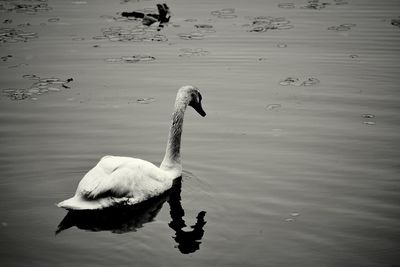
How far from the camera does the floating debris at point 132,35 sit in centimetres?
1625

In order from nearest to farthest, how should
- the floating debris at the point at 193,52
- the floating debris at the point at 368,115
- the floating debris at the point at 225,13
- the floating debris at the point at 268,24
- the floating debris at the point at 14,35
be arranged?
1. the floating debris at the point at 368,115
2. the floating debris at the point at 193,52
3. the floating debris at the point at 14,35
4. the floating debris at the point at 268,24
5. the floating debris at the point at 225,13

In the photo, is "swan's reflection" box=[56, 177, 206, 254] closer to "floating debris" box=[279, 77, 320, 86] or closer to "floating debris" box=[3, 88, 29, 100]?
"floating debris" box=[3, 88, 29, 100]

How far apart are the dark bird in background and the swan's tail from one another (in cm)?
1094

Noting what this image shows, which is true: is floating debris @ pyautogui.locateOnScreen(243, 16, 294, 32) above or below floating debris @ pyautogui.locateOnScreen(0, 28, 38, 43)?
above

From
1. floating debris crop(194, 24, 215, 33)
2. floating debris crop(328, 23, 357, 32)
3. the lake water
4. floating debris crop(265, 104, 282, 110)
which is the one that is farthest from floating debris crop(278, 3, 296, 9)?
floating debris crop(265, 104, 282, 110)

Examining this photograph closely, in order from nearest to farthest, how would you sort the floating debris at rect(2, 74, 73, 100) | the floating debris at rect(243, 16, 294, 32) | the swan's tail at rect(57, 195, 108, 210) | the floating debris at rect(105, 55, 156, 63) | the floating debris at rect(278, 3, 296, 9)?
the swan's tail at rect(57, 195, 108, 210), the floating debris at rect(2, 74, 73, 100), the floating debris at rect(105, 55, 156, 63), the floating debris at rect(243, 16, 294, 32), the floating debris at rect(278, 3, 296, 9)

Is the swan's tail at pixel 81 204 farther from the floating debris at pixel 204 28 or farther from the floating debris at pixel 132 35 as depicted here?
the floating debris at pixel 204 28

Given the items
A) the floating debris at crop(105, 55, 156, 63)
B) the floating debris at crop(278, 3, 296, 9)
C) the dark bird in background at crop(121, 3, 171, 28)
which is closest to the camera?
the floating debris at crop(105, 55, 156, 63)

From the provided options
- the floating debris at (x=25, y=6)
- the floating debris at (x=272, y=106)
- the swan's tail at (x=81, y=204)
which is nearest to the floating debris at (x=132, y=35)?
the floating debris at (x=25, y=6)

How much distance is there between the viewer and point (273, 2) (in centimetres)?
2059

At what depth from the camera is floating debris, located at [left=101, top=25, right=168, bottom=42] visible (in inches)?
640

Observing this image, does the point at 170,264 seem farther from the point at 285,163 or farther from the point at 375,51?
the point at 375,51

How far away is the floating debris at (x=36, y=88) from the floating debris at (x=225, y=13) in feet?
23.1

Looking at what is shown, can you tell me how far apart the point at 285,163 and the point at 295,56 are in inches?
238
